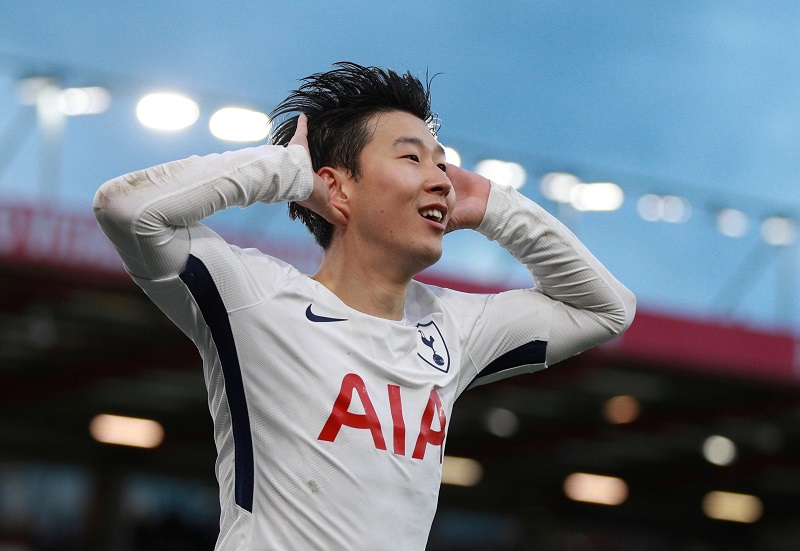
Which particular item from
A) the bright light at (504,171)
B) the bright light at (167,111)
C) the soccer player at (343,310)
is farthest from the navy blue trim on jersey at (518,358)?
the bright light at (504,171)

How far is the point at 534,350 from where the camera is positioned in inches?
154

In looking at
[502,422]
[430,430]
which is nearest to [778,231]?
[502,422]

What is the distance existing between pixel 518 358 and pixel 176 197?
4.14 ft

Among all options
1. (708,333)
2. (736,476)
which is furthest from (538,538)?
(708,333)

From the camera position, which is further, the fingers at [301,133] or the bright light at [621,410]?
the bright light at [621,410]

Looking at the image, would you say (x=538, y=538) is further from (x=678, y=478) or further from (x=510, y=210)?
(x=510, y=210)

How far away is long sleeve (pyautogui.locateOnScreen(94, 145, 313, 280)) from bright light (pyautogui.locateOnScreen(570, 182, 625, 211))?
36.1ft

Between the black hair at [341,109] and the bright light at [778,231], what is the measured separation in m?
12.4

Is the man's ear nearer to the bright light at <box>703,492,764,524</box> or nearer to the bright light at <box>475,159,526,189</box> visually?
the bright light at <box>475,159,526,189</box>

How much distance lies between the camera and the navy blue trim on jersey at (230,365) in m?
3.29

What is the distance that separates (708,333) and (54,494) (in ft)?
50.7

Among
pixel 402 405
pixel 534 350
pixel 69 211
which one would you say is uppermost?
pixel 69 211

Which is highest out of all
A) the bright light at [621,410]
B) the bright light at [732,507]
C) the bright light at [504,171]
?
the bright light at [732,507]

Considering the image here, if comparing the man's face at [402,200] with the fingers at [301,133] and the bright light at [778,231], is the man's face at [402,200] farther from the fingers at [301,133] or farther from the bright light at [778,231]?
the bright light at [778,231]
